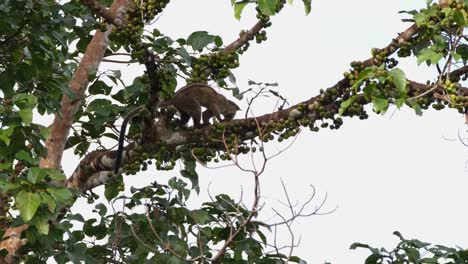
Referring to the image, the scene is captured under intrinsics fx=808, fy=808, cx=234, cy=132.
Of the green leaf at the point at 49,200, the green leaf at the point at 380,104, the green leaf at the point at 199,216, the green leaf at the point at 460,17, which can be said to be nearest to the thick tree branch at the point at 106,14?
the green leaf at the point at 49,200

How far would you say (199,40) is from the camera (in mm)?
5418

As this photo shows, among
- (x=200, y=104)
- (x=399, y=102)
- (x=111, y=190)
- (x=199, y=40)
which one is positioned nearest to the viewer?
(x=399, y=102)

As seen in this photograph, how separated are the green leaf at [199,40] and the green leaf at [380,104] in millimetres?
1514

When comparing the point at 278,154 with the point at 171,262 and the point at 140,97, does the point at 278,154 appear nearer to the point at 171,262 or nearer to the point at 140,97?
the point at 171,262

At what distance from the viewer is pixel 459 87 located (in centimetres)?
482

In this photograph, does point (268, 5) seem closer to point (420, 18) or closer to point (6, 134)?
point (420, 18)

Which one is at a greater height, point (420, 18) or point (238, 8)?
point (420, 18)

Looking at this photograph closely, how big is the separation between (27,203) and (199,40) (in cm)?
164

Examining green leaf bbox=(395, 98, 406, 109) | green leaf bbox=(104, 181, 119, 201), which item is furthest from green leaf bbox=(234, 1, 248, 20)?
green leaf bbox=(104, 181, 119, 201)

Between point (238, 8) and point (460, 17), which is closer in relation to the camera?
point (238, 8)

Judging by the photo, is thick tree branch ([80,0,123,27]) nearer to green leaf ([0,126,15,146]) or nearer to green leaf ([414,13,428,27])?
green leaf ([0,126,15,146])

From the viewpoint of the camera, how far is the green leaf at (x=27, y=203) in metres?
4.47

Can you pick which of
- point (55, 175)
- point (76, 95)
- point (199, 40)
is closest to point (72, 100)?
point (76, 95)

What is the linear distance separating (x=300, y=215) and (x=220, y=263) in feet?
4.64
